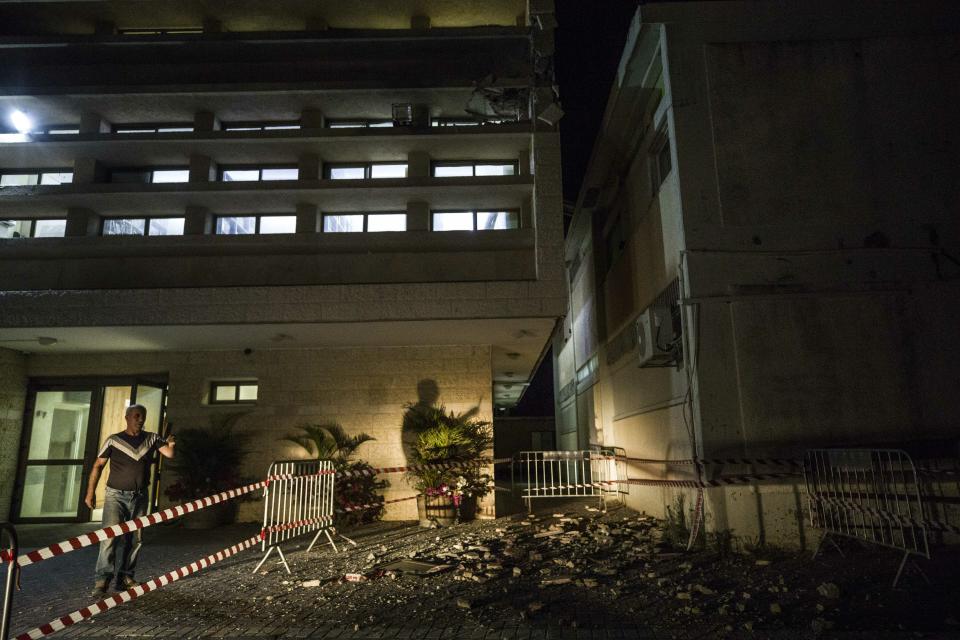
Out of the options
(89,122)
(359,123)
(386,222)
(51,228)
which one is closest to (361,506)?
(386,222)

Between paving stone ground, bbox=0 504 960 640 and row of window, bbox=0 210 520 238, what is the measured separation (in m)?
7.32

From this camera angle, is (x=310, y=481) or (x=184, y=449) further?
(x=184, y=449)

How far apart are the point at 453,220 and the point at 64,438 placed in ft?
33.3

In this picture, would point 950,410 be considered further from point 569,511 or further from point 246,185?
point 246,185

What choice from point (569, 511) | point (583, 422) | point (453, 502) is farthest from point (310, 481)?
point (583, 422)

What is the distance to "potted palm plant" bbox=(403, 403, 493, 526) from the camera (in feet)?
36.6

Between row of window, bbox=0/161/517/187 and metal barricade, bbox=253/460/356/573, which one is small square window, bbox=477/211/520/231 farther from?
metal barricade, bbox=253/460/356/573

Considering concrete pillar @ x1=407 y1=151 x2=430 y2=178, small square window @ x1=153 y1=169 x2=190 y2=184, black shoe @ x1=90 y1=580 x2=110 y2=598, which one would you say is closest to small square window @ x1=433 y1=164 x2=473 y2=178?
concrete pillar @ x1=407 y1=151 x2=430 y2=178

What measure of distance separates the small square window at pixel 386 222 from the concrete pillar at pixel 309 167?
152 centimetres

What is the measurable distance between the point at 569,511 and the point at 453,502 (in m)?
3.25

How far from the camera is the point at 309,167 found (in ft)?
42.4

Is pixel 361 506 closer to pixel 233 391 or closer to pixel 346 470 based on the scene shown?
pixel 346 470

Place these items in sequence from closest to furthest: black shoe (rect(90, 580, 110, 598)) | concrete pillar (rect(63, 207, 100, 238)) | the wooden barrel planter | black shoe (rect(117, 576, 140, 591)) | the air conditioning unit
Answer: black shoe (rect(90, 580, 110, 598))
black shoe (rect(117, 576, 140, 591))
the air conditioning unit
the wooden barrel planter
concrete pillar (rect(63, 207, 100, 238))

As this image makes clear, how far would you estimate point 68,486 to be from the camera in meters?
12.5
